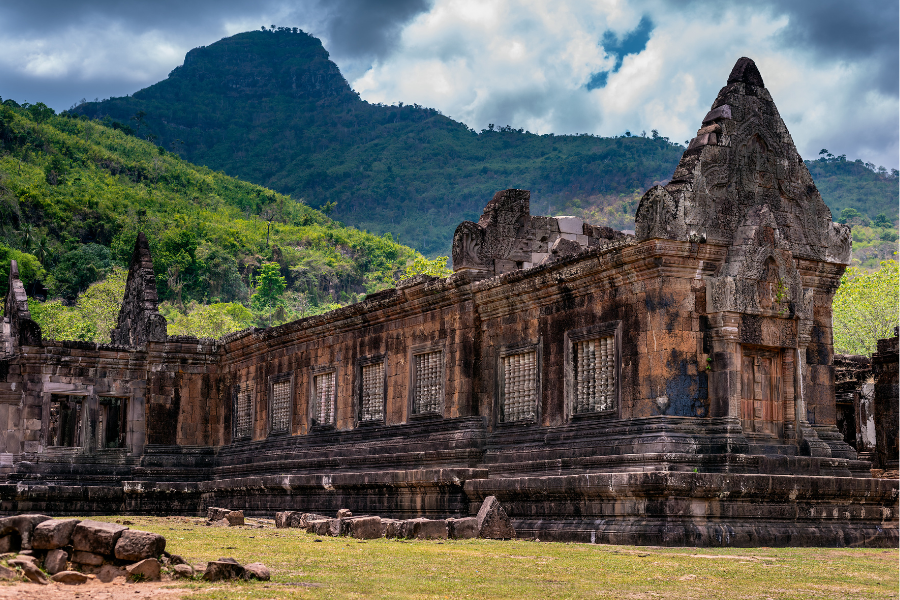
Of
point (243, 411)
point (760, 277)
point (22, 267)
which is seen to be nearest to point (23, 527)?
point (760, 277)

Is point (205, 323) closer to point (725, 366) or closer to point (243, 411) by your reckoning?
point (243, 411)

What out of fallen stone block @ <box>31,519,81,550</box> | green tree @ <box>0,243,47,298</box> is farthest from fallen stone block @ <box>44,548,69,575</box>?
green tree @ <box>0,243,47,298</box>

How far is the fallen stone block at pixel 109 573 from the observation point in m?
9.01

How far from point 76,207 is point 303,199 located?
83.6 meters

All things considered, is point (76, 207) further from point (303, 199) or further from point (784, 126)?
point (303, 199)

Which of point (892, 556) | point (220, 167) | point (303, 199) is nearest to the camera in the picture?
point (892, 556)

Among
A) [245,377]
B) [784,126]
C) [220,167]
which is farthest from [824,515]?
[220,167]

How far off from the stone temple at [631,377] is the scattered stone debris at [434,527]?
0.59 metres

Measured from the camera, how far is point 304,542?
14789mm

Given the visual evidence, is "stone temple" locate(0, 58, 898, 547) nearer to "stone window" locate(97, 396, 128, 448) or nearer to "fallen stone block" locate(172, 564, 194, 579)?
"stone window" locate(97, 396, 128, 448)

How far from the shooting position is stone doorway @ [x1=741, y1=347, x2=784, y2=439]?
16219 millimetres

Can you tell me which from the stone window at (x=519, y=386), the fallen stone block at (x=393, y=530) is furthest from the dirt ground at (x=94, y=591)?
the stone window at (x=519, y=386)

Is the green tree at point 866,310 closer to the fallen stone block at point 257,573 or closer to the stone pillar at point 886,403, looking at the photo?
the stone pillar at point 886,403

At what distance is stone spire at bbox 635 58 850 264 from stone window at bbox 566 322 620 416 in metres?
1.87
